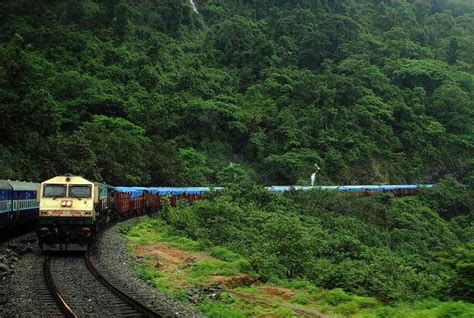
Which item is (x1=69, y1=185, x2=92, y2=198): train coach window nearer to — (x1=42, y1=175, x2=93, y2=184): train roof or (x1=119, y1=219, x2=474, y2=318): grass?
(x1=42, y1=175, x2=93, y2=184): train roof

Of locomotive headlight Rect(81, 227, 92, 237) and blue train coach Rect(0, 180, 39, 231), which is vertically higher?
blue train coach Rect(0, 180, 39, 231)

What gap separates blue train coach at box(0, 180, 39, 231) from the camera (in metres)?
18.4

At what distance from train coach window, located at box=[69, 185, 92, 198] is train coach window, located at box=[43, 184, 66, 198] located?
233 mm

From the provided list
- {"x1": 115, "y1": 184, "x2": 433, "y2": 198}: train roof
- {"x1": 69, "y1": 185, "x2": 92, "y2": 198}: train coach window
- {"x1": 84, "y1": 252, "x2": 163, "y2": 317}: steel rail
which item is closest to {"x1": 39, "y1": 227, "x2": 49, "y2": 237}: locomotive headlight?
{"x1": 69, "y1": 185, "x2": 92, "y2": 198}: train coach window

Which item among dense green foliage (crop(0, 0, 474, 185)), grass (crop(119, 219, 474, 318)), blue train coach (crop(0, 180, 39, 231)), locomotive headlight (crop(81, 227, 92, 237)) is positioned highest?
dense green foliage (crop(0, 0, 474, 185))

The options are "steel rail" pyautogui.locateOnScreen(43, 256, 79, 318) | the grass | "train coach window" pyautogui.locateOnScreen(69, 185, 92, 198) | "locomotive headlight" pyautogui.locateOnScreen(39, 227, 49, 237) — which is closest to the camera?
"steel rail" pyautogui.locateOnScreen(43, 256, 79, 318)

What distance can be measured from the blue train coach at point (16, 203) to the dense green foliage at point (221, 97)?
9918 mm

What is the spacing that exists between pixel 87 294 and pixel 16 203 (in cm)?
1078

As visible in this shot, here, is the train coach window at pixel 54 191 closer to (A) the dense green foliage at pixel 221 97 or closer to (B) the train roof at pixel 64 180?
(B) the train roof at pixel 64 180

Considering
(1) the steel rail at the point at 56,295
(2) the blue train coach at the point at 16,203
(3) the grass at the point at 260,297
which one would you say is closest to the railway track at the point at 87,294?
(1) the steel rail at the point at 56,295

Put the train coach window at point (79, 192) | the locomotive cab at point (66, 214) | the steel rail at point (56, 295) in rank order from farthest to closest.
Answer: the train coach window at point (79, 192) < the locomotive cab at point (66, 214) < the steel rail at point (56, 295)

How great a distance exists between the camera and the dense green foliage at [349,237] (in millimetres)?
12922

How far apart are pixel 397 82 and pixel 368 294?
7193cm

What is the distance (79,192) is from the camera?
57.2ft
